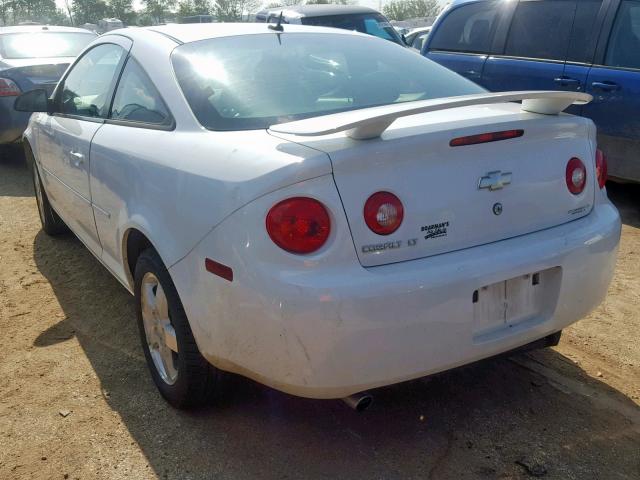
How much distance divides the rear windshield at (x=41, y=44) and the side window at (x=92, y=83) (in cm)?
428

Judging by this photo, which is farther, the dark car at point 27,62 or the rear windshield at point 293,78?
the dark car at point 27,62

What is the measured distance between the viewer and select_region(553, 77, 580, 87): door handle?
5.60m

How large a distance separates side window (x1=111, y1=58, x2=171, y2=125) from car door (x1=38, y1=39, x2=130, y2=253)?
12 centimetres

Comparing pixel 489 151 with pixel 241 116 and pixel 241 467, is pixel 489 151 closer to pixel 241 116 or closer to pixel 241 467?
pixel 241 116

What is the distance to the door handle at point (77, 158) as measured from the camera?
3576 millimetres

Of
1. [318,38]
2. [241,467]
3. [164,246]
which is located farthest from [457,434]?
[318,38]

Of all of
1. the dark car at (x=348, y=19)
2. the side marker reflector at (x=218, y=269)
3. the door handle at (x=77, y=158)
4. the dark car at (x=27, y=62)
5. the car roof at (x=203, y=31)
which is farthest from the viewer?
the dark car at (x=348, y=19)

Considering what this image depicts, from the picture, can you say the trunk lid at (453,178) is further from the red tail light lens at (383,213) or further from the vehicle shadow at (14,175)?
the vehicle shadow at (14,175)

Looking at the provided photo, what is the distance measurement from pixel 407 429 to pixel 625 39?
4.09 metres

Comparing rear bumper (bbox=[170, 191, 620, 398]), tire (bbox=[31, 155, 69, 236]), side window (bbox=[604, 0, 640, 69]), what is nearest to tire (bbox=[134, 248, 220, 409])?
rear bumper (bbox=[170, 191, 620, 398])

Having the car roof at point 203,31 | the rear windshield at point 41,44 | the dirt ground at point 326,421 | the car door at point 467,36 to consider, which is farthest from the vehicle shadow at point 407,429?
the rear windshield at point 41,44

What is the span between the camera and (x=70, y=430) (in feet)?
9.17

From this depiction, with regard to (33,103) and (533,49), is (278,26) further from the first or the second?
(533,49)

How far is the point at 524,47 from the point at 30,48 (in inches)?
223
